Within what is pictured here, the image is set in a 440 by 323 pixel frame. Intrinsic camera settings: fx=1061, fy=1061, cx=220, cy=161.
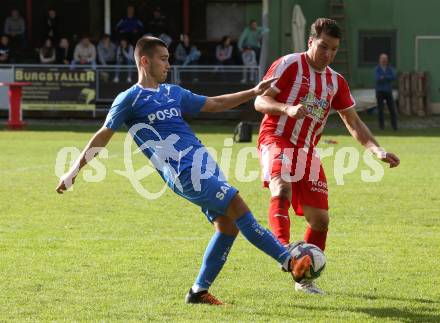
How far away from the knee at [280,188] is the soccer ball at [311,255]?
0.52 meters

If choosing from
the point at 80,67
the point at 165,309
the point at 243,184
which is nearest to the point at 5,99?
the point at 80,67

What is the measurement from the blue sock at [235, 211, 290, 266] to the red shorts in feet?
2.89

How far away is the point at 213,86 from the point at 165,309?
70.2 ft

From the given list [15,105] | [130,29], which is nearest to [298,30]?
[130,29]

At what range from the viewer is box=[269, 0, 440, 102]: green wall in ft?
110

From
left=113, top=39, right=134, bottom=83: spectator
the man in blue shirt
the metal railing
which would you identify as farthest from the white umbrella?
left=113, top=39, right=134, bottom=83: spectator

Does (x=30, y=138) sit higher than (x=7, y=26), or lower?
lower

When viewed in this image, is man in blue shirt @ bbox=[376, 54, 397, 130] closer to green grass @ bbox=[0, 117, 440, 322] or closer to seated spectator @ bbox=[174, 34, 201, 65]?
seated spectator @ bbox=[174, 34, 201, 65]

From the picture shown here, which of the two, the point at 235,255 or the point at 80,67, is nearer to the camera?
the point at 235,255

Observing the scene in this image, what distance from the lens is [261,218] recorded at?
12.0m

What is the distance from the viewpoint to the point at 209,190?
6.99m

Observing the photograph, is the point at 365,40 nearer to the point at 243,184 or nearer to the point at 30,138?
the point at 30,138

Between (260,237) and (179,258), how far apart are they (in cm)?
229

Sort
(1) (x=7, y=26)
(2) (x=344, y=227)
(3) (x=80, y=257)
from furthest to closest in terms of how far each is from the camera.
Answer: (1) (x=7, y=26), (2) (x=344, y=227), (3) (x=80, y=257)
